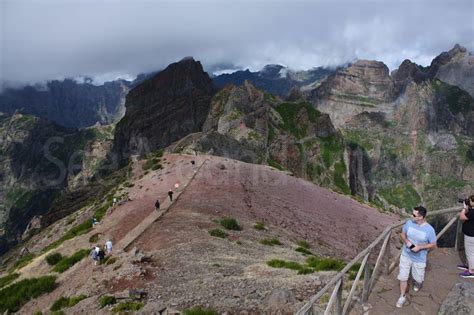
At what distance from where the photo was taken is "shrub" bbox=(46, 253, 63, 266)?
136 ft

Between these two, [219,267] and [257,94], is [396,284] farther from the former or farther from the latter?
[257,94]

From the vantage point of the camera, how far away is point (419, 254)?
1396 centimetres

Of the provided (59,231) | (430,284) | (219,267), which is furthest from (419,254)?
(59,231)

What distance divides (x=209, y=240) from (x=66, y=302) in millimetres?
10684

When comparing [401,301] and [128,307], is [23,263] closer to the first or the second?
[128,307]

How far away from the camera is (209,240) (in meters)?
32.9

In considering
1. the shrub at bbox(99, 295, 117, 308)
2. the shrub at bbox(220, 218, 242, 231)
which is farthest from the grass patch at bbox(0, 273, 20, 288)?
the shrub at bbox(99, 295, 117, 308)

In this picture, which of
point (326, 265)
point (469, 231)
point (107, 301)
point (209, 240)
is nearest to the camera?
point (469, 231)

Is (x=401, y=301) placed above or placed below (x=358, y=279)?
below

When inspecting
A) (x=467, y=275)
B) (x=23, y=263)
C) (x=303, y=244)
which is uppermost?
(x=467, y=275)

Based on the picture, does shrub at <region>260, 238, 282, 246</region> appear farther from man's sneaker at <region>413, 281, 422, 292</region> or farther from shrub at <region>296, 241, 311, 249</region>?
man's sneaker at <region>413, 281, 422, 292</region>

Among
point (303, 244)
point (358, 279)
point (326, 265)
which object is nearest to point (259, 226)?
point (303, 244)

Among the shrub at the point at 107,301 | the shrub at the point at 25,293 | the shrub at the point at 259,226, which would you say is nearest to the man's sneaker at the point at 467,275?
the shrub at the point at 107,301

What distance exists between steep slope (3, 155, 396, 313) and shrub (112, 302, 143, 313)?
0.48 meters
